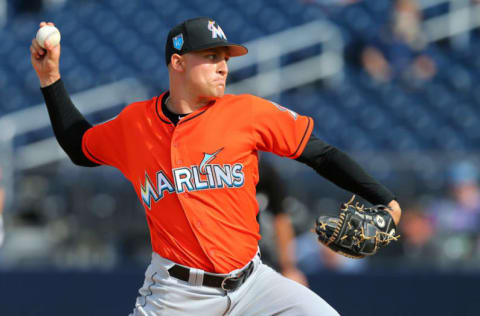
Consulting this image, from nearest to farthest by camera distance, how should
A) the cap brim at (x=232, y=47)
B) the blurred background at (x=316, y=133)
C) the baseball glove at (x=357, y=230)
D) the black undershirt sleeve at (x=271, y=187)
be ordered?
the baseball glove at (x=357, y=230) < the cap brim at (x=232, y=47) < the black undershirt sleeve at (x=271, y=187) < the blurred background at (x=316, y=133)

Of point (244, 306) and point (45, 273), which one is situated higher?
point (244, 306)

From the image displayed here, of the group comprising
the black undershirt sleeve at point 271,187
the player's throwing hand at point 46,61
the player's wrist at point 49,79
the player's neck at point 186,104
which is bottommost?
the black undershirt sleeve at point 271,187

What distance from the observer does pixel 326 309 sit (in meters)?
2.96

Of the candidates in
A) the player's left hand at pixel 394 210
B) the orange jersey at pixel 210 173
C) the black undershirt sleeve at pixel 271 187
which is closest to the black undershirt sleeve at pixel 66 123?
the orange jersey at pixel 210 173

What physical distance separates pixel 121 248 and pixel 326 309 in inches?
164

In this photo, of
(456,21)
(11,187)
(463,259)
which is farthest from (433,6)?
(11,187)

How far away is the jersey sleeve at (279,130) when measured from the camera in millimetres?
3051

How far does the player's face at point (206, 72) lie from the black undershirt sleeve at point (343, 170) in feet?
1.51

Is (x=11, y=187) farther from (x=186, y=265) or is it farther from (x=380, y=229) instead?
(x=380, y=229)

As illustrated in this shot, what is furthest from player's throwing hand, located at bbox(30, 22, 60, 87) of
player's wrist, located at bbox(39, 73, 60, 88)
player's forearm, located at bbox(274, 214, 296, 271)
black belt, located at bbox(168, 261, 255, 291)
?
player's forearm, located at bbox(274, 214, 296, 271)

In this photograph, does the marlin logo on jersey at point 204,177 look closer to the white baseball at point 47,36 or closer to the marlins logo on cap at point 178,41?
the marlins logo on cap at point 178,41

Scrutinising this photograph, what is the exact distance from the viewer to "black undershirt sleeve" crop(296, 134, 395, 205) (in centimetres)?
302

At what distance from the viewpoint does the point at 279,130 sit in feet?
10.1

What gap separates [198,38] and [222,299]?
108 centimetres
